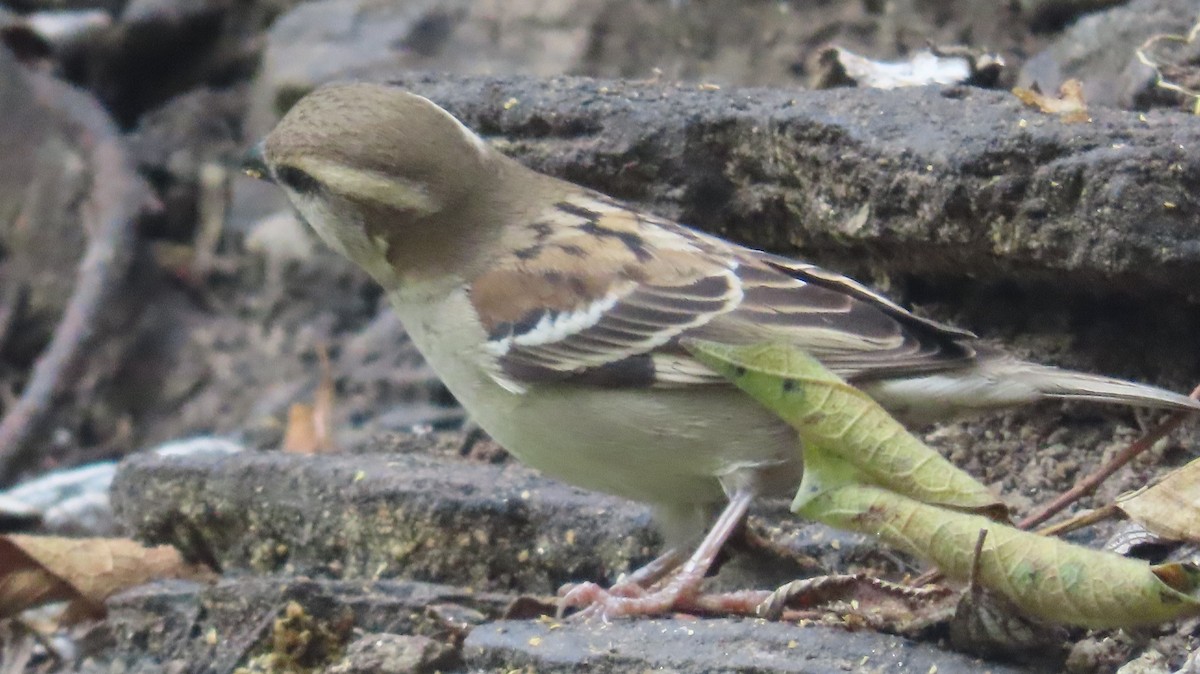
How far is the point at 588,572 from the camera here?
372cm

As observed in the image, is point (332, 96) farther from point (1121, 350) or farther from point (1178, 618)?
point (1178, 618)

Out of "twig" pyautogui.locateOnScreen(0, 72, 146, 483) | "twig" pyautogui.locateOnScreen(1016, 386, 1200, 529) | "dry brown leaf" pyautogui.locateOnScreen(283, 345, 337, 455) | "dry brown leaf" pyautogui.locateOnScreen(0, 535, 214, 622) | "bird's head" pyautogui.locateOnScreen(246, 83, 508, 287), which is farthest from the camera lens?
"twig" pyautogui.locateOnScreen(0, 72, 146, 483)

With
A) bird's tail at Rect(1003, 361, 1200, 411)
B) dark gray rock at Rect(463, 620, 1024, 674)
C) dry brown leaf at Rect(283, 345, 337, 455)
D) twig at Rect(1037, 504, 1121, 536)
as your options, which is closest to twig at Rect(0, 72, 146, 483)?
dry brown leaf at Rect(283, 345, 337, 455)

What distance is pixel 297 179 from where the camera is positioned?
144 inches

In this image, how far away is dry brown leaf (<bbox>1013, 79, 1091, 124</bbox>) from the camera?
339cm

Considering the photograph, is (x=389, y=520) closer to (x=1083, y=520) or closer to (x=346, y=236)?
(x=346, y=236)

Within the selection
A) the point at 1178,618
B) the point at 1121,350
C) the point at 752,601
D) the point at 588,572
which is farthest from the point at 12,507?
the point at 1178,618

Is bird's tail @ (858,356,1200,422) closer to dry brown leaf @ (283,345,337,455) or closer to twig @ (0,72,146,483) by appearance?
dry brown leaf @ (283,345,337,455)

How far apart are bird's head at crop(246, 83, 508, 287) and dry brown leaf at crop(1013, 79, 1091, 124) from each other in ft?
4.40

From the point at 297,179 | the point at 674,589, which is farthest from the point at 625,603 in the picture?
the point at 297,179

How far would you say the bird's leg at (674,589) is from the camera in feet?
10.3

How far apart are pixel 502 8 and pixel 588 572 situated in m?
2.95

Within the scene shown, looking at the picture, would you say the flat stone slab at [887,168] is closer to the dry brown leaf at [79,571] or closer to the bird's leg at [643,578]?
the bird's leg at [643,578]

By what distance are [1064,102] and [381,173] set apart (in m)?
A: 1.65
